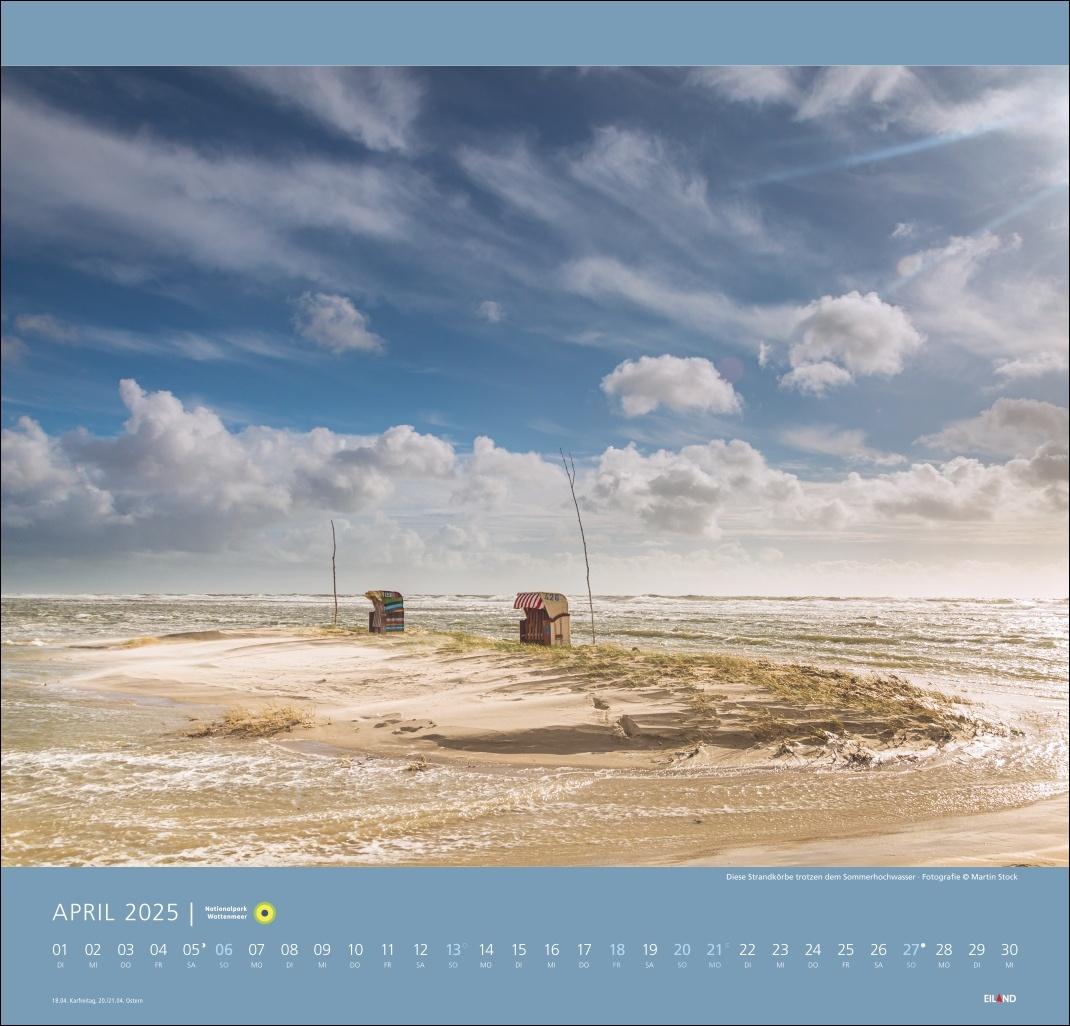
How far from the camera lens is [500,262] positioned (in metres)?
4.23

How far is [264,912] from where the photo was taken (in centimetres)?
210

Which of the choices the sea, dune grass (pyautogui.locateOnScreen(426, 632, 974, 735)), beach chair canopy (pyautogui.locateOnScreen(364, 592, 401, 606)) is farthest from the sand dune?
beach chair canopy (pyautogui.locateOnScreen(364, 592, 401, 606))

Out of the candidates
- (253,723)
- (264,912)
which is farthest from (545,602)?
(264,912)

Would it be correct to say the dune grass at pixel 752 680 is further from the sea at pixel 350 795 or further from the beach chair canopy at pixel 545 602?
the sea at pixel 350 795

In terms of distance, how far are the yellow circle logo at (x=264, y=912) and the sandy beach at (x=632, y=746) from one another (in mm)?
569

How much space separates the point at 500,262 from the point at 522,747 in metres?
3.16

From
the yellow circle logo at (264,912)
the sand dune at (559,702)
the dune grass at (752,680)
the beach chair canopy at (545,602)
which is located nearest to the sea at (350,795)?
the sand dune at (559,702)

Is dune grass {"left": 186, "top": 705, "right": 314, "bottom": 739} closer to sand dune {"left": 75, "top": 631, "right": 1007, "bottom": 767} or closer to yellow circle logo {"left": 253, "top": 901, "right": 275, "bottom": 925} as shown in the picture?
sand dune {"left": 75, "top": 631, "right": 1007, "bottom": 767}

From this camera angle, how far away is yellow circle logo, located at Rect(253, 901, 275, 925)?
6.81 ft

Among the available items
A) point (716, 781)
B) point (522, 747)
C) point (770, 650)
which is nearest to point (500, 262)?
point (522, 747)

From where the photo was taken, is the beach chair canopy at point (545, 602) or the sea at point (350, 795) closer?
the sea at point (350, 795)

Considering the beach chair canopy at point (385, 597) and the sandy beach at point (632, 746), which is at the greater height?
the beach chair canopy at point (385, 597)

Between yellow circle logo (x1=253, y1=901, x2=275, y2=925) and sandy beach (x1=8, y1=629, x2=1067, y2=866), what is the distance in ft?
1.87

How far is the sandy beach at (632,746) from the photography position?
2854 millimetres
